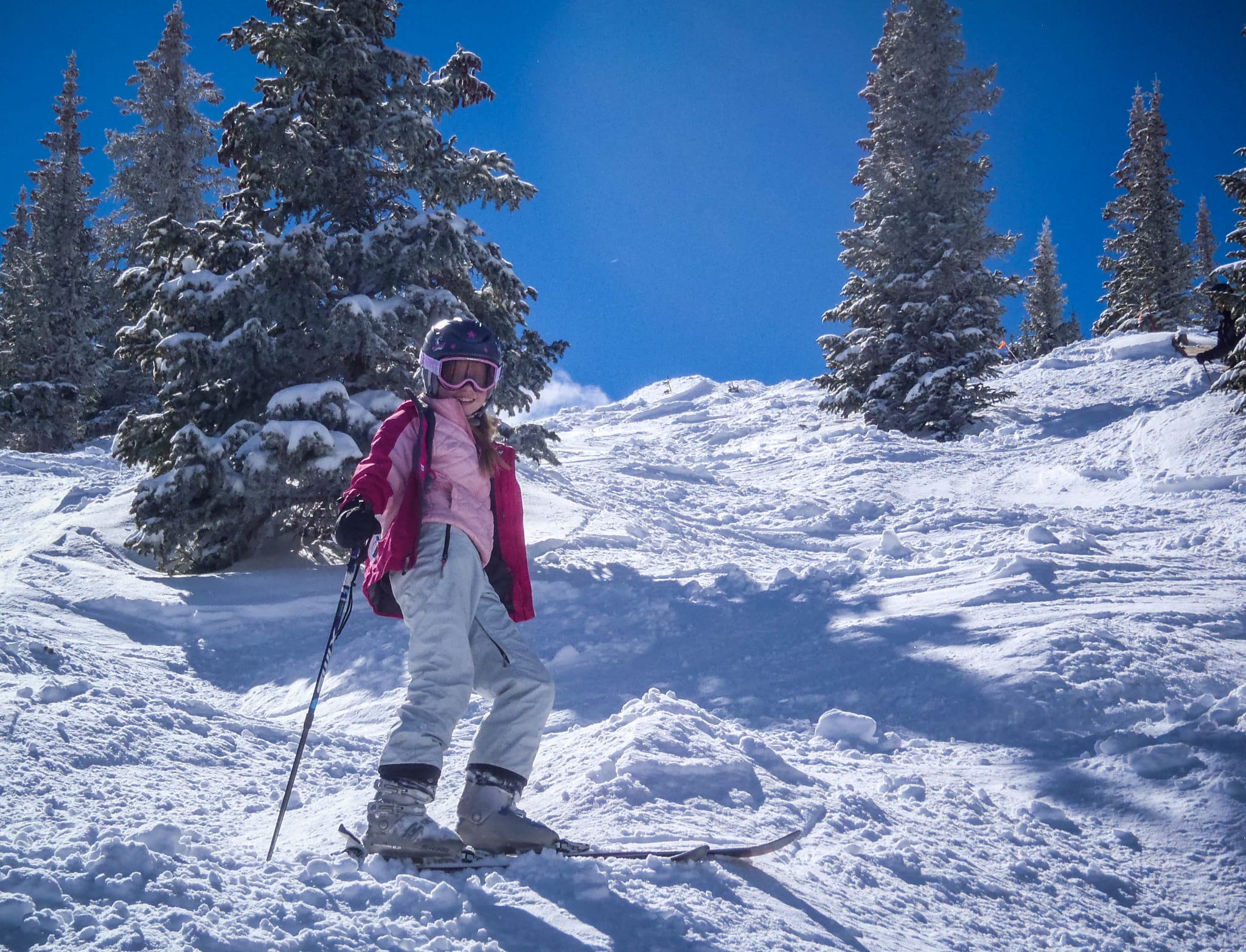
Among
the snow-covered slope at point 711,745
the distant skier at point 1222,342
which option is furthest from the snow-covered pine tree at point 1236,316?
the snow-covered slope at point 711,745

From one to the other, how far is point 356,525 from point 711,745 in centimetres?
218

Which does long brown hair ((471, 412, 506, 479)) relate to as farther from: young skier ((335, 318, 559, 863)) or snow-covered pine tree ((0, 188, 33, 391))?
snow-covered pine tree ((0, 188, 33, 391))

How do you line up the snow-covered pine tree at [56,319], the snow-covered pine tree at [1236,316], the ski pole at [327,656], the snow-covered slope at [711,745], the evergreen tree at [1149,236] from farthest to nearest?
the evergreen tree at [1149,236], the snow-covered pine tree at [56,319], the snow-covered pine tree at [1236,316], the ski pole at [327,656], the snow-covered slope at [711,745]

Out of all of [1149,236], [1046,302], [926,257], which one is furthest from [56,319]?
[1046,302]

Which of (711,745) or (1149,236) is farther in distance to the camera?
(1149,236)

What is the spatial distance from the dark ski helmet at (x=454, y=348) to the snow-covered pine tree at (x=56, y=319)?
2607cm

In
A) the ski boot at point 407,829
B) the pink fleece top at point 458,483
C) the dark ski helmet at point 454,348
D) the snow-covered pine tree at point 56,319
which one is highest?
the snow-covered pine tree at point 56,319

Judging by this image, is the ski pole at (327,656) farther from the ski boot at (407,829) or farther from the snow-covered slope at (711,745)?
the ski boot at (407,829)

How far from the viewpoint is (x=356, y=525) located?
10.3 feet

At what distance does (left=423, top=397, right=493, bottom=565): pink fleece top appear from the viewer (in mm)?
3441

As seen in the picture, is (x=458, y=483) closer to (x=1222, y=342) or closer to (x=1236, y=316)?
(x=1236, y=316)

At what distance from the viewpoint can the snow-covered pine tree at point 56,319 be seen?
79.9ft

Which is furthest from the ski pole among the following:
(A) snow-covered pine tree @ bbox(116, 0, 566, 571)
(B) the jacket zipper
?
(A) snow-covered pine tree @ bbox(116, 0, 566, 571)

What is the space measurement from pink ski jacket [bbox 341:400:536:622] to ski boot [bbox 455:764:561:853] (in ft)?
2.24
